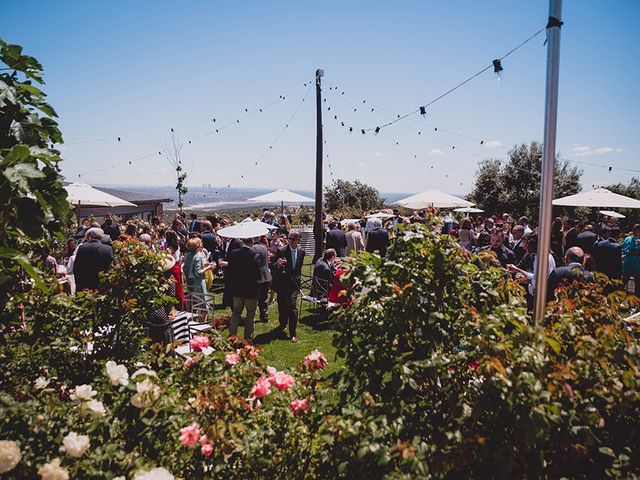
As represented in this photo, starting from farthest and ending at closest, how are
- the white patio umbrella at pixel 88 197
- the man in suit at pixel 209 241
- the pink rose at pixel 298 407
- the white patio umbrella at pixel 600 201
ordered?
the man in suit at pixel 209 241, the white patio umbrella at pixel 600 201, the white patio umbrella at pixel 88 197, the pink rose at pixel 298 407

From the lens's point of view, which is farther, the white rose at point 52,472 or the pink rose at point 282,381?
the pink rose at point 282,381

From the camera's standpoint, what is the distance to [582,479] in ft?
6.24

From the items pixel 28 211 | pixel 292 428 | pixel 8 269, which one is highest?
pixel 28 211

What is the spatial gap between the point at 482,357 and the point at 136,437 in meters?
1.57

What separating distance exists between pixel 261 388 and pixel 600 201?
12.1m

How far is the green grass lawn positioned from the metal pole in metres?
3.43

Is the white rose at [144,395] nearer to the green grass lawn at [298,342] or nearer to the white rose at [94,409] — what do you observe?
the white rose at [94,409]

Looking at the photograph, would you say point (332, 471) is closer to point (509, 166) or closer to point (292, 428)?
point (292, 428)

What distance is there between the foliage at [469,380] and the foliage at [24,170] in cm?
143

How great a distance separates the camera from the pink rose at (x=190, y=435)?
1.81m

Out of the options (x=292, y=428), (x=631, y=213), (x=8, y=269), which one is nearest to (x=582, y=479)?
(x=292, y=428)

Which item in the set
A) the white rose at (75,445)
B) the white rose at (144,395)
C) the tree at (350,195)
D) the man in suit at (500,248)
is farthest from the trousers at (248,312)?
the tree at (350,195)

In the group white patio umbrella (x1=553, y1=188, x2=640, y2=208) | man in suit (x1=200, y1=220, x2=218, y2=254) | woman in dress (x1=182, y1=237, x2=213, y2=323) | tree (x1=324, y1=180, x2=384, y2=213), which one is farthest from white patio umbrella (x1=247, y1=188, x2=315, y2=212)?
tree (x1=324, y1=180, x2=384, y2=213)

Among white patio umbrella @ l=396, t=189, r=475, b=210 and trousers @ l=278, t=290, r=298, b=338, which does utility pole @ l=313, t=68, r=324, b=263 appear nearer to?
white patio umbrella @ l=396, t=189, r=475, b=210
